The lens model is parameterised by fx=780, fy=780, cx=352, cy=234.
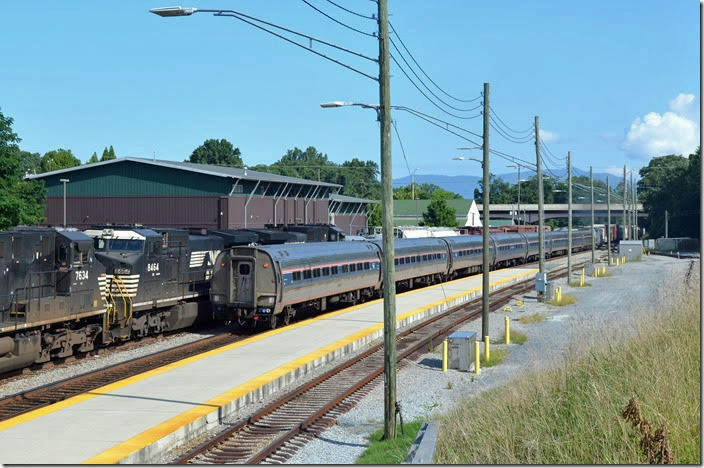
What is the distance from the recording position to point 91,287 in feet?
69.4

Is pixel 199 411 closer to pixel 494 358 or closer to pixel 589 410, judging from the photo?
pixel 589 410

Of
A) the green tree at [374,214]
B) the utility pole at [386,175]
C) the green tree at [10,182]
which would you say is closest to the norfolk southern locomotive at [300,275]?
the utility pole at [386,175]

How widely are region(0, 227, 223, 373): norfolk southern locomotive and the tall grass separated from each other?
10886mm

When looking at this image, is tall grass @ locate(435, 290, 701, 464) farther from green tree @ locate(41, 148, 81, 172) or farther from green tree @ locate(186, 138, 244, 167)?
green tree @ locate(186, 138, 244, 167)

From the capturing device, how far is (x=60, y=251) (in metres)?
20.0

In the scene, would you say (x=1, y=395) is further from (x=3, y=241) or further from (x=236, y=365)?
(x=236, y=365)

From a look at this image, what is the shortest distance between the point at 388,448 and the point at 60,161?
138m

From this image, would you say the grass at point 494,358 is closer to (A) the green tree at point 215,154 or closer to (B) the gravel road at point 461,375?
(B) the gravel road at point 461,375

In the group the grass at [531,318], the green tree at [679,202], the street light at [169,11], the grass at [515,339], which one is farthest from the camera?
the green tree at [679,202]

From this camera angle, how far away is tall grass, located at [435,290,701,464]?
403 inches

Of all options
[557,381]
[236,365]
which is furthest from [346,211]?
[557,381]

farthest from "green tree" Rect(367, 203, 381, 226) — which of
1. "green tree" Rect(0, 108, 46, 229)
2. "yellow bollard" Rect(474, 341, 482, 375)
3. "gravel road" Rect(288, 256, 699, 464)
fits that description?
"yellow bollard" Rect(474, 341, 482, 375)

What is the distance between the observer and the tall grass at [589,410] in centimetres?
1024

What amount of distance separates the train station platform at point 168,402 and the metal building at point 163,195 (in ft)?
139
